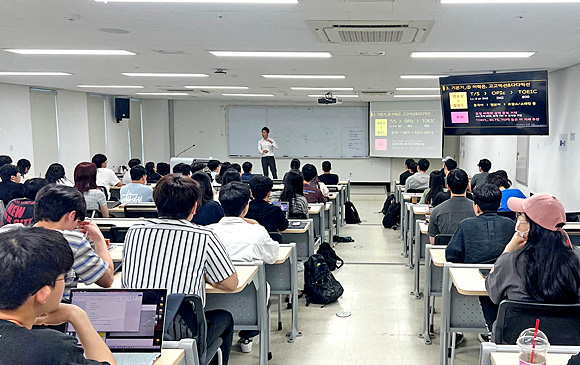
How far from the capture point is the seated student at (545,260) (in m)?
2.21

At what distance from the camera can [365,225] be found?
350 inches

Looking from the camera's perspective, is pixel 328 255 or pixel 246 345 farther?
pixel 328 255

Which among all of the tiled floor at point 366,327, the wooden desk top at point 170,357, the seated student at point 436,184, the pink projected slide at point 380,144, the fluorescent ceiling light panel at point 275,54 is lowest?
the tiled floor at point 366,327

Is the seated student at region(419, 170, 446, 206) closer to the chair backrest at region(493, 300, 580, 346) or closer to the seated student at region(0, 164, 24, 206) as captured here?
the chair backrest at region(493, 300, 580, 346)

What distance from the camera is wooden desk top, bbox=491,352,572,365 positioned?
180 centimetres

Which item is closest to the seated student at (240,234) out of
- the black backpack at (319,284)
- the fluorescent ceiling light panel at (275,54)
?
the black backpack at (319,284)

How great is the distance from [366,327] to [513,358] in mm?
2456

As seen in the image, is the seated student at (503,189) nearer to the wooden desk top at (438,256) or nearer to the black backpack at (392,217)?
the wooden desk top at (438,256)

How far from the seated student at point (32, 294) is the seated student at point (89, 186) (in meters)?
3.80

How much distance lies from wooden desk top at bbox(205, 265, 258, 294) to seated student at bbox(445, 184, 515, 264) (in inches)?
52.7

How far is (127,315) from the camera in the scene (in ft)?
5.86

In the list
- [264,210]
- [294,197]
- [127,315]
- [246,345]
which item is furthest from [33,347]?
[294,197]

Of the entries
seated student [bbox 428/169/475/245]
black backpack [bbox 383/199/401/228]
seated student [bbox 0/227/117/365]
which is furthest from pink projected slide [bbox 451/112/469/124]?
seated student [bbox 0/227/117/365]

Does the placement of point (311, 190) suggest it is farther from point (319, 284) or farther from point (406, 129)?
point (406, 129)
